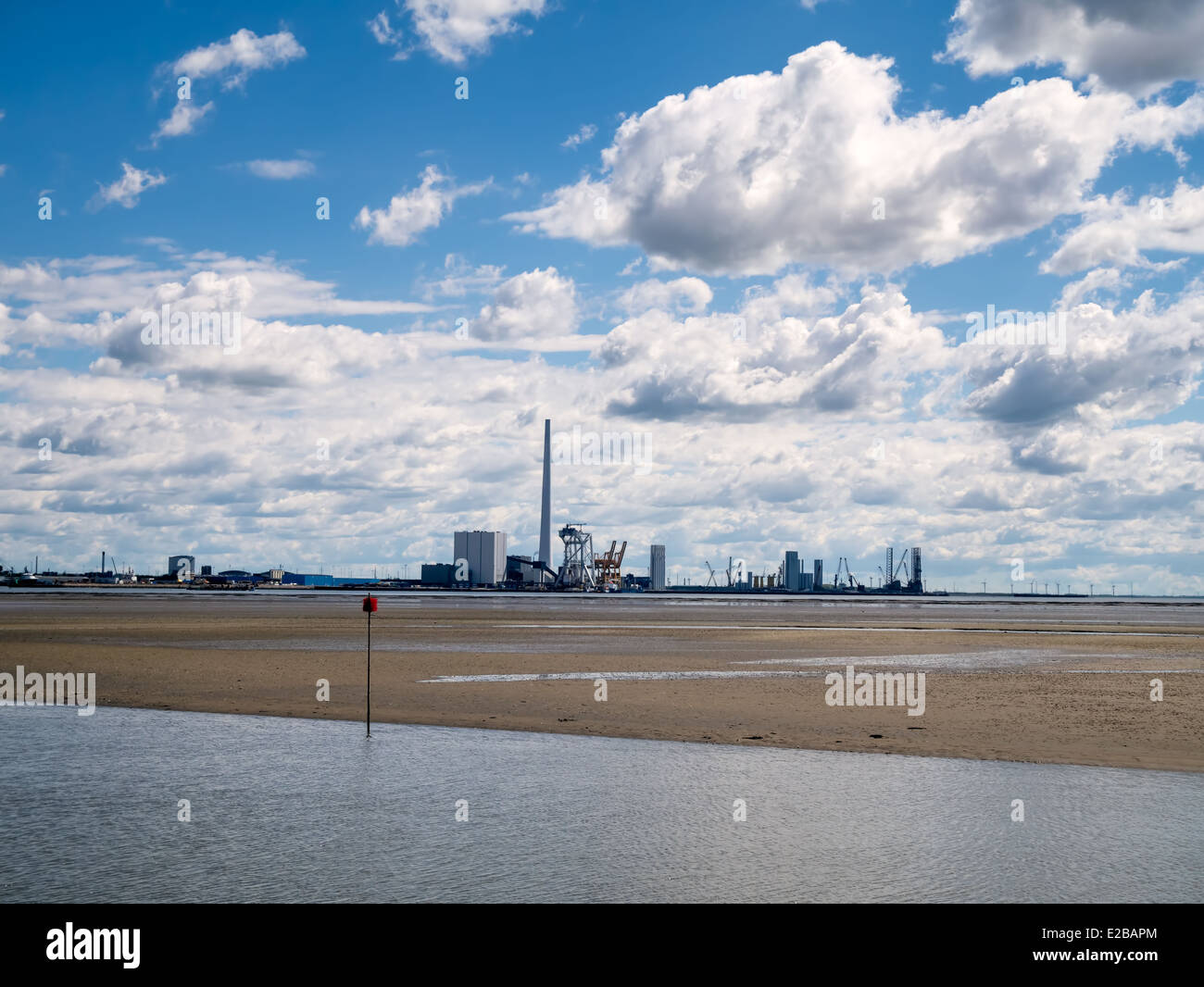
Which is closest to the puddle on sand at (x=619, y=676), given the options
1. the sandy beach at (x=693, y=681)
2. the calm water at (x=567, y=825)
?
the sandy beach at (x=693, y=681)

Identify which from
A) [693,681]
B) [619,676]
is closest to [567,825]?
[693,681]

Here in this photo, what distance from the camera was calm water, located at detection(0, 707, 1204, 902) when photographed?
10.5m

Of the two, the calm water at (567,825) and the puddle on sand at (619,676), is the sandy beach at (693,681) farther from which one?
the calm water at (567,825)

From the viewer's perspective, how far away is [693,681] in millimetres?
31734

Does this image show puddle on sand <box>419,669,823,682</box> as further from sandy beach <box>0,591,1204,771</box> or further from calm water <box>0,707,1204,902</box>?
calm water <box>0,707,1204,902</box>

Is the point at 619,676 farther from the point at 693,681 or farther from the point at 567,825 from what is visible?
the point at 567,825

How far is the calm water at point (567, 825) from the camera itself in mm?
10453

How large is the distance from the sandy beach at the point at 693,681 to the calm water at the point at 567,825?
8.98 ft

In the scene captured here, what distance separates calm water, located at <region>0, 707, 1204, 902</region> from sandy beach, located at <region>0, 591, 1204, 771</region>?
2.74 meters

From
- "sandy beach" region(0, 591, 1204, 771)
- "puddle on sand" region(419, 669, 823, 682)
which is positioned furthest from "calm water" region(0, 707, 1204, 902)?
"puddle on sand" region(419, 669, 823, 682)

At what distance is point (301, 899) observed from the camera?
9.94 meters
